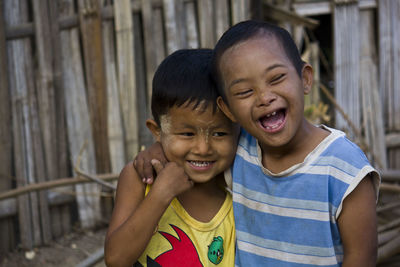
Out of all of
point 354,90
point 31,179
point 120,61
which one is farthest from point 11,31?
point 354,90

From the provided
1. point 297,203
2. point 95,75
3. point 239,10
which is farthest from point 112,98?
point 297,203

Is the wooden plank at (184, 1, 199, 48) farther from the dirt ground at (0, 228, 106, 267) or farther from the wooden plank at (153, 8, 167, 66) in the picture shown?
the dirt ground at (0, 228, 106, 267)

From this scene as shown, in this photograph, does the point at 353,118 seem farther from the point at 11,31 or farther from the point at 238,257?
the point at 11,31

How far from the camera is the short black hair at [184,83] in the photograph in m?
1.63

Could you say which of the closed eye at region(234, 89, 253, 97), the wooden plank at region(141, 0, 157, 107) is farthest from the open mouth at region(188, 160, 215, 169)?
the wooden plank at region(141, 0, 157, 107)

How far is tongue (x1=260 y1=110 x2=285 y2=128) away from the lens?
1.47 metres

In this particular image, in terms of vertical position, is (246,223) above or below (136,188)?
below

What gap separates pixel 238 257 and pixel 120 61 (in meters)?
2.32

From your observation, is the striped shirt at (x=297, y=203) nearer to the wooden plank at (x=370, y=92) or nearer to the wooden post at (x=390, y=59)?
the wooden plank at (x=370, y=92)

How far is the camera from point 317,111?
3.82m

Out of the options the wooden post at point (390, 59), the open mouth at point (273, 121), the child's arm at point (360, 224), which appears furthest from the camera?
the wooden post at point (390, 59)

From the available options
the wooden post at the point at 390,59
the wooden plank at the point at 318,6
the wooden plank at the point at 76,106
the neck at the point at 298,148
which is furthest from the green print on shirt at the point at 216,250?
the wooden plank at the point at 318,6

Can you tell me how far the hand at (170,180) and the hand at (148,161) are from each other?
0.03 meters

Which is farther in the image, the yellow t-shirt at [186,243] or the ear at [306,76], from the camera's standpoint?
the yellow t-shirt at [186,243]
